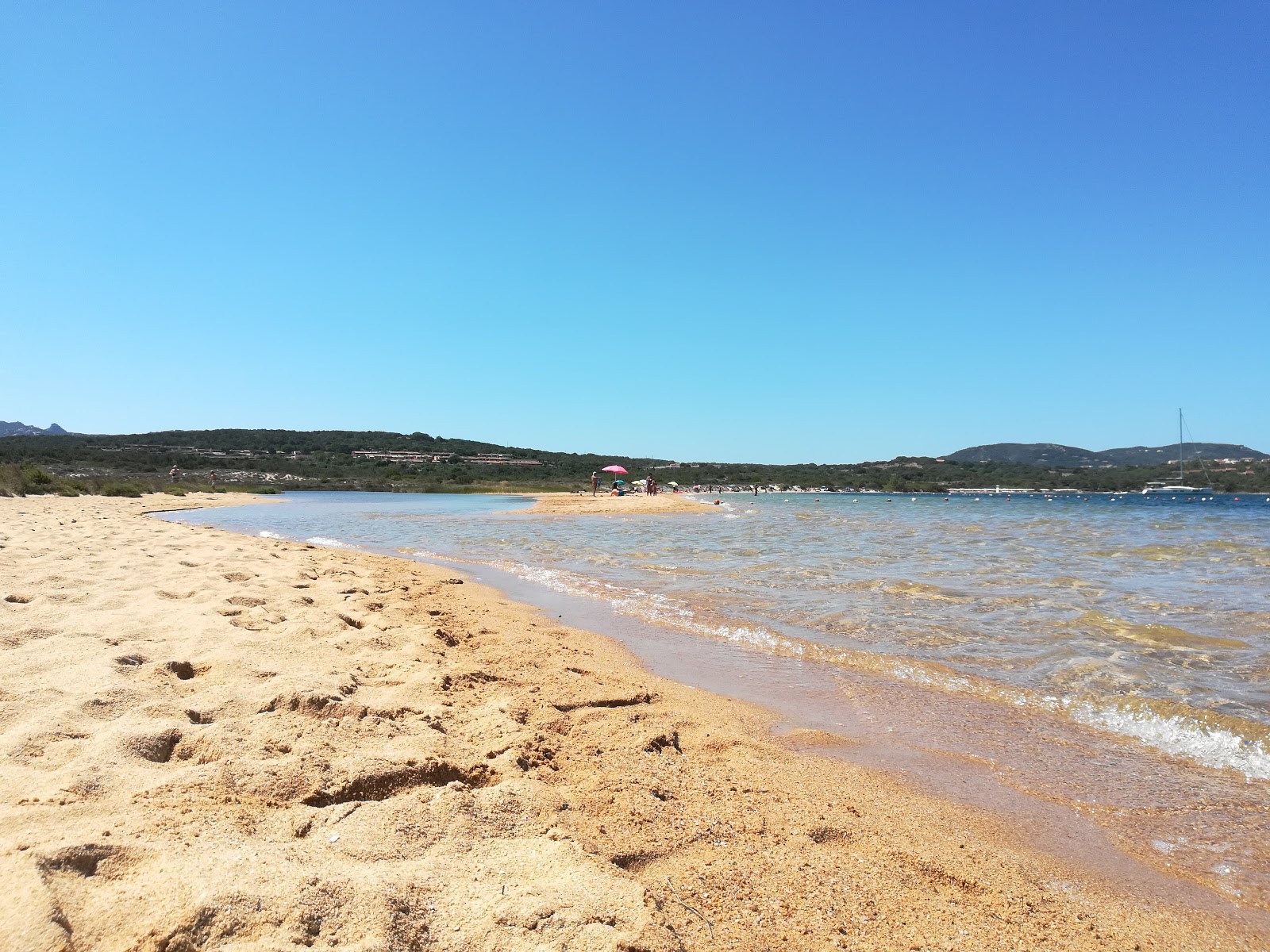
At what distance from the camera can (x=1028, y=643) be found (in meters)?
6.14

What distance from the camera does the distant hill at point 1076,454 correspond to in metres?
109

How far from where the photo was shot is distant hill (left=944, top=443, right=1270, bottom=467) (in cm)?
10900

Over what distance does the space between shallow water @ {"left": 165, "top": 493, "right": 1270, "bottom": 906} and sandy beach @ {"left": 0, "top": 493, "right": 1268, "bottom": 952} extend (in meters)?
0.86

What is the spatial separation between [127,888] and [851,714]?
387 centimetres

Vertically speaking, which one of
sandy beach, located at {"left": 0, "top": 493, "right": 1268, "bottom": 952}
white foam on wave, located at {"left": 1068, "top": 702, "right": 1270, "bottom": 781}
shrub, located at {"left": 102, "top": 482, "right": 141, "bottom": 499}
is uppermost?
shrub, located at {"left": 102, "top": 482, "right": 141, "bottom": 499}

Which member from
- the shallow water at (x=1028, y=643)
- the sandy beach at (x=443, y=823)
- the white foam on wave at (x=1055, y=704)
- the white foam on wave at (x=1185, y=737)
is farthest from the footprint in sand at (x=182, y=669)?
the white foam on wave at (x=1185, y=737)

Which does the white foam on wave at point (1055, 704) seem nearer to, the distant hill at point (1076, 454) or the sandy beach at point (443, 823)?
the sandy beach at point (443, 823)

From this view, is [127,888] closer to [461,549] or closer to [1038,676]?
[1038,676]

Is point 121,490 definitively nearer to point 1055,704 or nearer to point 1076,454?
point 1055,704

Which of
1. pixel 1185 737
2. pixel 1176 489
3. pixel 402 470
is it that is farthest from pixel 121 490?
pixel 1176 489

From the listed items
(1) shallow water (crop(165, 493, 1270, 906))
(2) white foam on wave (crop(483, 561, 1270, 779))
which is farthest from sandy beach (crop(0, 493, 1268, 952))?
(2) white foam on wave (crop(483, 561, 1270, 779))

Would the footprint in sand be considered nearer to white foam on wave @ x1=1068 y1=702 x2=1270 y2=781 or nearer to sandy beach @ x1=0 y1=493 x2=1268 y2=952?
sandy beach @ x1=0 y1=493 x2=1268 y2=952

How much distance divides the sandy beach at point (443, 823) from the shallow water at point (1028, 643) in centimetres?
86

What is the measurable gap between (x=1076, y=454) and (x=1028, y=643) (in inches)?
5928
